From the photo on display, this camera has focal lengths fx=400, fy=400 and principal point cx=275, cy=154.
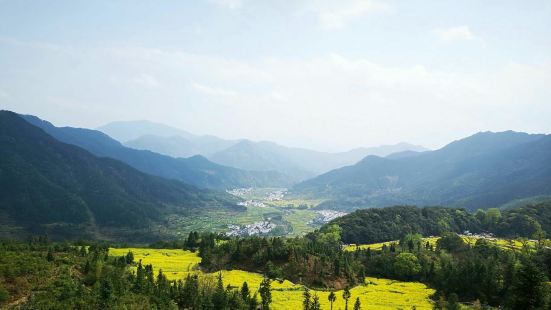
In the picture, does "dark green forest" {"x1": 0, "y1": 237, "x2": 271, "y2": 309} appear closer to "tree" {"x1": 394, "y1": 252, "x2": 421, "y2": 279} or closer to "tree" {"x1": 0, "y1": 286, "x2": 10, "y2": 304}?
"tree" {"x1": 0, "y1": 286, "x2": 10, "y2": 304}

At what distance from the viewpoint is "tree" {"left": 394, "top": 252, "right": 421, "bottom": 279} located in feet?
377

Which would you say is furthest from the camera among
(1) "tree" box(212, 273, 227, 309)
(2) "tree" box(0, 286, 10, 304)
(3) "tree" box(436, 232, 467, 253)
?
(3) "tree" box(436, 232, 467, 253)

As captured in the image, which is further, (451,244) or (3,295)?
(451,244)

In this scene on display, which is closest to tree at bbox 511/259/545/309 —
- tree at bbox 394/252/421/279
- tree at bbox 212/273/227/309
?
tree at bbox 394/252/421/279

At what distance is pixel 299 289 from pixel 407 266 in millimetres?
39190

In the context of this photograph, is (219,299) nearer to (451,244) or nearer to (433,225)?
(451,244)

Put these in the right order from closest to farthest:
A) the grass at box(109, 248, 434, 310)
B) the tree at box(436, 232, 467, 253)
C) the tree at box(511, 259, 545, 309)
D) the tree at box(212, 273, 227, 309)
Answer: the tree at box(511, 259, 545, 309)
the tree at box(212, 273, 227, 309)
the grass at box(109, 248, 434, 310)
the tree at box(436, 232, 467, 253)

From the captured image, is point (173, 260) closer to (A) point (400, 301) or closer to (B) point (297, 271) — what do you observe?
(B) point (297, 271)

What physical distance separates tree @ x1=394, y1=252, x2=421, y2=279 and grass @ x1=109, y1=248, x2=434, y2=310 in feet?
13.7

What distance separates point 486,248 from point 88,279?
119822 mm

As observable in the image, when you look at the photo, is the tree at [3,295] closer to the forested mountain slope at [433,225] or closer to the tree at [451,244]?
the tree at [451,244]

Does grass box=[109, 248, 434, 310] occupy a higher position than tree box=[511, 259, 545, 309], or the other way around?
tree box=[511, 259, 545, 309]

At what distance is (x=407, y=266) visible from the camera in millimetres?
115188

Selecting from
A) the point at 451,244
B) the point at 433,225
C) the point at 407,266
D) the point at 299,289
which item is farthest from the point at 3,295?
the point at 433,225
